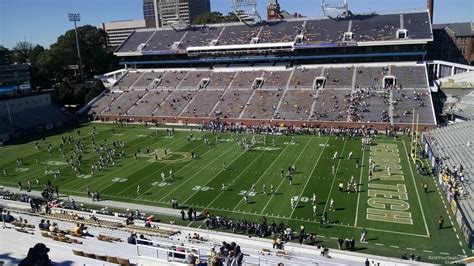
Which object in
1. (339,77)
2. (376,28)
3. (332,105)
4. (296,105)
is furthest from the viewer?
(376,28)

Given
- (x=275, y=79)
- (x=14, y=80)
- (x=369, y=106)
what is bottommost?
(x=369, y=106)

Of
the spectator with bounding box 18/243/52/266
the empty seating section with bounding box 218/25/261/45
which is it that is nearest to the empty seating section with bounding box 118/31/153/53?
the empty seating section with bounding box 218/25/261/45

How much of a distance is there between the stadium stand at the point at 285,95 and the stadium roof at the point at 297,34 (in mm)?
3625

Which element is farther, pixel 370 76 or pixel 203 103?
pixel 203 103

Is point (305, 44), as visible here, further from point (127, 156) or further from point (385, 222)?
point (385, 222)

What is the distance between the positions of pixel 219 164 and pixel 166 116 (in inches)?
856

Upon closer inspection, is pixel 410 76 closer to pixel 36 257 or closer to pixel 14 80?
pixel 36 257

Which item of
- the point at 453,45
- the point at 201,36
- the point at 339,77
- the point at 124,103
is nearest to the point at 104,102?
the point at 124,103

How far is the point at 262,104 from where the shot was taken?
5141 cm

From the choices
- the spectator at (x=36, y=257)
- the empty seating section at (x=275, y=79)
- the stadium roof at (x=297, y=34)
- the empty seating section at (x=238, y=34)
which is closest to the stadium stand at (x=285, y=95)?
the empty seating section at (x=275, y=79)

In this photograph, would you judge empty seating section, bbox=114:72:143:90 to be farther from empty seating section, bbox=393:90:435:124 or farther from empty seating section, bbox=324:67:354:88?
empty seating section, bbox=393:90:435:124

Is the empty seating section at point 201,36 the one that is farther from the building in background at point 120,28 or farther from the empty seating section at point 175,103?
the building in background at point 120,28

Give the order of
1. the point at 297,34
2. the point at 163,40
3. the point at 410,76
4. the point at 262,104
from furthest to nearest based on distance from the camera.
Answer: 1. the point at 163,40
2. the point at 297,34
3. the point at 262,104
4. the point at 410,76

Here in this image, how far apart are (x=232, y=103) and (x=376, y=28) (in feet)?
78.3
